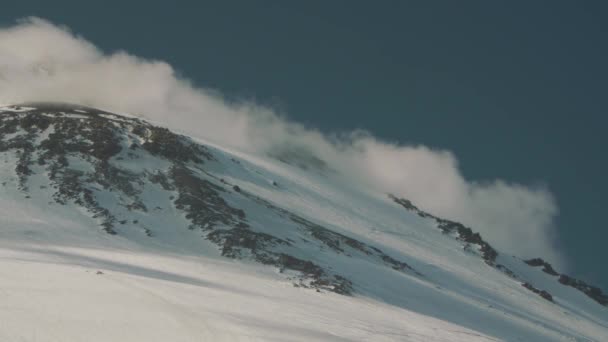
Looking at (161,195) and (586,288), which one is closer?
(161,195)

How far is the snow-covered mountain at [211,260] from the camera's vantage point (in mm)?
14064

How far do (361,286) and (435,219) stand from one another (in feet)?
191

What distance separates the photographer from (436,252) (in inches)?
2438

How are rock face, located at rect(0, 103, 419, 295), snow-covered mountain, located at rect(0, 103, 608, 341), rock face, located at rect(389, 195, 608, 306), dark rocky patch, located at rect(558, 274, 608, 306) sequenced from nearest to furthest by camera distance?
snow-covered mountain, located at rect(0, 103, 608, 341) < rock face, located at rect(0, 103, 419, 295) < rock face, located at rect(389, 195, 608, 306) < dark rocky patch, located at rect(558, 274, 608, 306)

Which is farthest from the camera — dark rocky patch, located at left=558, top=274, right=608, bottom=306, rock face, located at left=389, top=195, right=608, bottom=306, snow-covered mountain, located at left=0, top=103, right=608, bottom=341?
dark rocky patch, located at left=558, top=274, right=608, bottom=306

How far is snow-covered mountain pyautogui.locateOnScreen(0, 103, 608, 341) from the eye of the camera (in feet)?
46.1

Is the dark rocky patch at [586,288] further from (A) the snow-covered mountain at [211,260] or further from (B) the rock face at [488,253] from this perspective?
Result: (A) the snow-covered mountain at [211,260]

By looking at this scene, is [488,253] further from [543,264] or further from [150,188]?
[150,188]

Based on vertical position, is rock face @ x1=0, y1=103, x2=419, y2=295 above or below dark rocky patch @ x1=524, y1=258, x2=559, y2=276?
below

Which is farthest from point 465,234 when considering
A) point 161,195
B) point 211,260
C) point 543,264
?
point 211,260

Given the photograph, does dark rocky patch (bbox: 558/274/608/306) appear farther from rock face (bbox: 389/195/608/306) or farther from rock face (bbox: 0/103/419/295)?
rock face (bbox: 0/103/419/295)

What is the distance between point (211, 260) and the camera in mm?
32312

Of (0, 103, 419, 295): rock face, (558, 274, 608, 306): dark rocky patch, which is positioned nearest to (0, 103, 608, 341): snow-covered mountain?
(0, 103, 419, 295): rock face

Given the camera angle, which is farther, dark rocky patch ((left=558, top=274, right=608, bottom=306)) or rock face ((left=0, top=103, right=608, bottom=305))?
dark rocky patch ((left=558, top=274, right=608, bottom=306))
